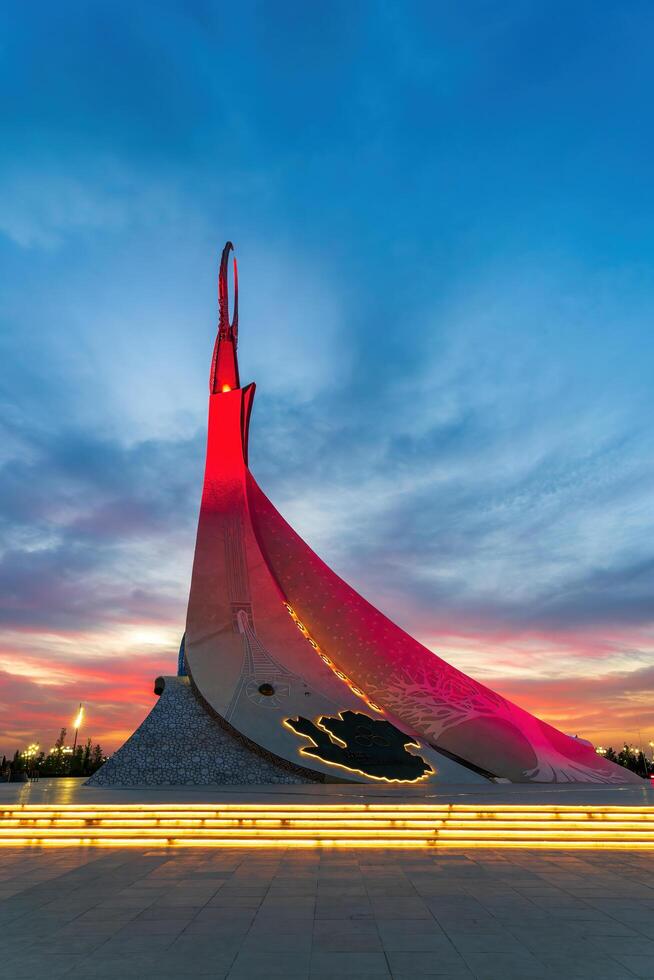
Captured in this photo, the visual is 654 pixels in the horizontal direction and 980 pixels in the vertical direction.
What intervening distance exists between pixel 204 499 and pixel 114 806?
987cm

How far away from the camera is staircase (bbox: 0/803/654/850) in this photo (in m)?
6.57

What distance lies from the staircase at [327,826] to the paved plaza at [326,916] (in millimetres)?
697

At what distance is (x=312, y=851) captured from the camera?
6.09 m

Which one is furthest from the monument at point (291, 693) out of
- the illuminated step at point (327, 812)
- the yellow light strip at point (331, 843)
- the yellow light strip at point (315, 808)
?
the yellow light strip at point (331, 843)

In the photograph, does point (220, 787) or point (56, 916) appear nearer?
point (56, 916)

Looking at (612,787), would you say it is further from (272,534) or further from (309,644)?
(272,534)

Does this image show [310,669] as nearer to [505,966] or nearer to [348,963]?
[348,963]

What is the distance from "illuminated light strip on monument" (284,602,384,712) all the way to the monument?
71 mm

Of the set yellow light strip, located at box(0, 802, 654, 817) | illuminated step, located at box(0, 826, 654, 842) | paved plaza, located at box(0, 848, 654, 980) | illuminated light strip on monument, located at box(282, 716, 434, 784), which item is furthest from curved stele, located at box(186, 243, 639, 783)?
paved plaza, located at box(0, 848, 654, 980)

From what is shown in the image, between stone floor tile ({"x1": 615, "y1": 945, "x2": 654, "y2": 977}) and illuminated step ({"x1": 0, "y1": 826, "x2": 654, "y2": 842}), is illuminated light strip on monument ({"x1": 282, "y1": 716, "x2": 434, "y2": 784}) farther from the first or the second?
stone floor tile ({"x1": 615, "y1": 945, "x2": 654, "y2": 977})

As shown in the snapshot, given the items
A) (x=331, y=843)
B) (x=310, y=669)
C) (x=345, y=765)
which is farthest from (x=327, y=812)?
(x=310, y=669)

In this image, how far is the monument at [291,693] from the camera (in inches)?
499

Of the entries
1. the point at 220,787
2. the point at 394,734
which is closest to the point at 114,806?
the point at 220,787

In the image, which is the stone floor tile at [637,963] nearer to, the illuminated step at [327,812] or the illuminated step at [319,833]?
the illuminated step at [319,833]
